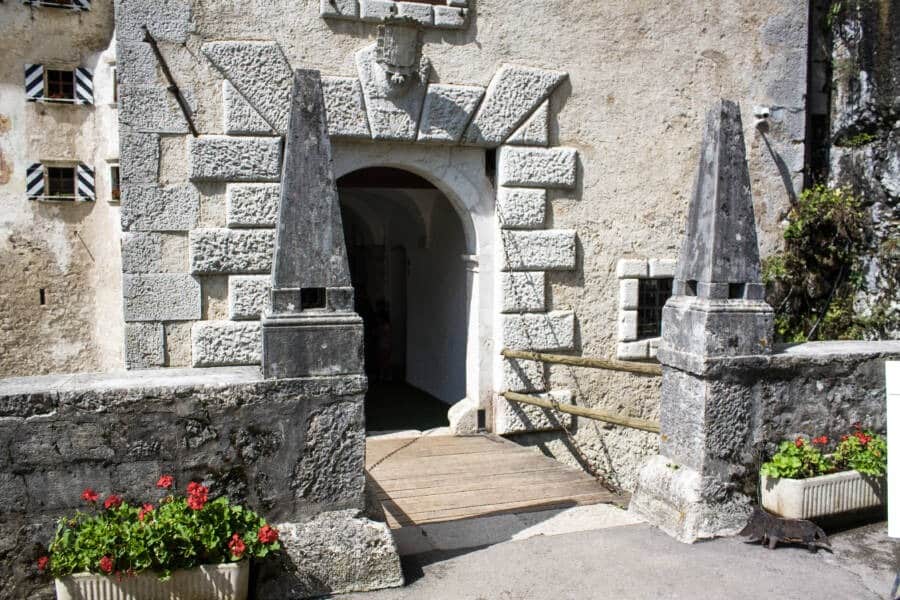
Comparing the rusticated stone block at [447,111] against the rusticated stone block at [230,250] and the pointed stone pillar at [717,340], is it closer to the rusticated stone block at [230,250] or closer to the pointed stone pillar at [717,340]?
the rusticated stone block at [230,250]

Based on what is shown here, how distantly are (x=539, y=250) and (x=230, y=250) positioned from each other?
2982mm

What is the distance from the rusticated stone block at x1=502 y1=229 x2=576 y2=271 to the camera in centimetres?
764

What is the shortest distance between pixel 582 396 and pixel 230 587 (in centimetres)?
500

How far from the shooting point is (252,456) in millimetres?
3902

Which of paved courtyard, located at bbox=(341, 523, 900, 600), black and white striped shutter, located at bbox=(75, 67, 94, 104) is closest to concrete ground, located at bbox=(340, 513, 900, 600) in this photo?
paved courtyard, located at bbox=(341, 523, 900, 600)

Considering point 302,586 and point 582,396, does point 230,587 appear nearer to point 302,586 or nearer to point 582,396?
point 302,586

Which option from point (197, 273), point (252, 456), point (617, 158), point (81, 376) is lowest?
point (252, 456)

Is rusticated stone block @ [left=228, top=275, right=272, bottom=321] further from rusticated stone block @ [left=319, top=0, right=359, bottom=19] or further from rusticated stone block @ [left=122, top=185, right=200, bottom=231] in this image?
rusticated stone block @ [left=319, top=0, right=359, bottom=19]

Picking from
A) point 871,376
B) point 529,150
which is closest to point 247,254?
point 529,150

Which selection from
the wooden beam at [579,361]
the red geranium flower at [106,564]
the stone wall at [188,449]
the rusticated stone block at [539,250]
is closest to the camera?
the red geranium flower at [106,564]

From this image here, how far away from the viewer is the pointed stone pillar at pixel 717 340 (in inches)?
185

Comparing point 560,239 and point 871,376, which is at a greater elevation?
point 560,239

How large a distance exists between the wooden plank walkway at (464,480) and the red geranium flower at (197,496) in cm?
173

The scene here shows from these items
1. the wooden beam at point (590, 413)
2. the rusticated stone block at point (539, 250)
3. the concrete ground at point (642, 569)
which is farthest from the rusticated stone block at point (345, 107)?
the concrete ground at point (642, 569)
